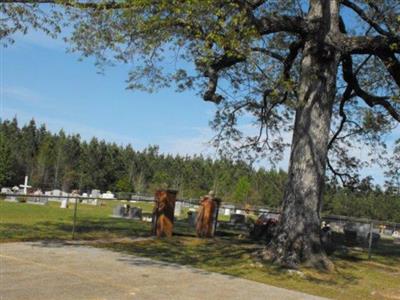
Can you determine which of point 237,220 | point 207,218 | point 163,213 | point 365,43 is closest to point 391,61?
point 365,43

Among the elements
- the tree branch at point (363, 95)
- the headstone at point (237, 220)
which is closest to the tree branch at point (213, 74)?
the tree branch at point (363, 95)

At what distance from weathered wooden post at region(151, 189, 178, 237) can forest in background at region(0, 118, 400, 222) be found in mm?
80769

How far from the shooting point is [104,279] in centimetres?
928

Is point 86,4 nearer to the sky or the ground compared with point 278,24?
nearer to the ground

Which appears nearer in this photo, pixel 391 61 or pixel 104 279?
pixel 104 279

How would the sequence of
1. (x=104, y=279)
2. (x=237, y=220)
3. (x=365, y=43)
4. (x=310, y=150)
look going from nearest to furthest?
1. (x=104, y=279)
2. (x=310, y=150)
3. (x=365, y=43)
4. (x=237, y=220)

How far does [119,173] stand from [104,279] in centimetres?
12053

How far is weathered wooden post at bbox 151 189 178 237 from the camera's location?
58.1ft

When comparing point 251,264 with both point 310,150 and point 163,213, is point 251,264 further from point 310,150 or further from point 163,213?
point 163,213

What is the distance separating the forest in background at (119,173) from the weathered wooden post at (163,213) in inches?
3180

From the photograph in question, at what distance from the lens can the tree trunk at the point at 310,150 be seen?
14.2 meters

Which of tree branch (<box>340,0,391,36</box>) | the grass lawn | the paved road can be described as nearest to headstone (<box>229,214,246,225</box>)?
the grass lawn

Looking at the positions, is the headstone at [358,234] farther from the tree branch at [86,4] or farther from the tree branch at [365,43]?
the tree branch at [86,4]

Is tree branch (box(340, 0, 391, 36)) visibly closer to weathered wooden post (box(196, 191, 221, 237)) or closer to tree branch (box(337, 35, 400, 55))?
tree branch (box(337, 35, 400, 55))
